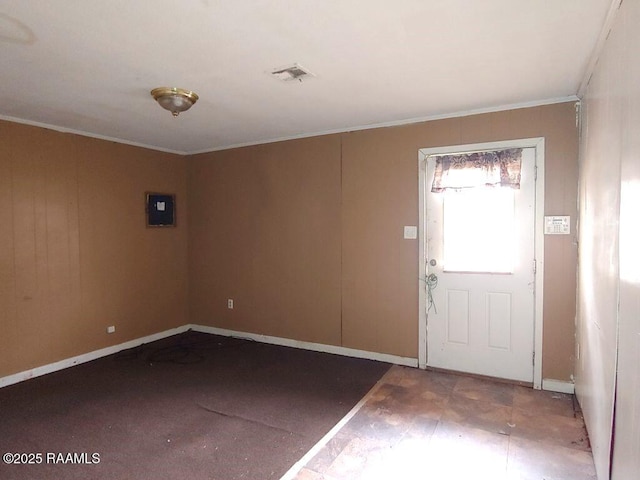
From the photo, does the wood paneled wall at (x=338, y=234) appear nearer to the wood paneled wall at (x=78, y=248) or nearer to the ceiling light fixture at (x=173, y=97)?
the wood paneled wall at (x=78, y=248)

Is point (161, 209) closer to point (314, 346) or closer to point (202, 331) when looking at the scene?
point (202, 331)

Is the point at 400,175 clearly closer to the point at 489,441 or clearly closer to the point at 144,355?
the point at 489,441

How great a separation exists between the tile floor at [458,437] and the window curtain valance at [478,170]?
5.88 feet

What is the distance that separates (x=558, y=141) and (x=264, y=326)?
362 cm

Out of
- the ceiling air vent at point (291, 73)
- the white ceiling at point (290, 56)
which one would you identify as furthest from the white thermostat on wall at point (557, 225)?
the ceiling air vent at point (291, 73)

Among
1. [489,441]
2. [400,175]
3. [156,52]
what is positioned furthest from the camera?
[400,175]

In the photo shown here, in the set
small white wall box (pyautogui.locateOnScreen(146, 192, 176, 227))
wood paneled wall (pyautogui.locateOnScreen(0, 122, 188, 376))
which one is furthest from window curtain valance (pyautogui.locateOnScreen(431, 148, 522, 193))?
wood paneled wall (pyautogui.locateOnScreen(0, 122, 188, 376))

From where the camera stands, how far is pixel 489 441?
98.1 inches

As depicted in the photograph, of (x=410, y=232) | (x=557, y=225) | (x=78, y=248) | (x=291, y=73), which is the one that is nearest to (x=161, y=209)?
(x=78, y=248)

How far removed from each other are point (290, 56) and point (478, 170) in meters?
2.00

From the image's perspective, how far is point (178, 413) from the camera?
2.89m

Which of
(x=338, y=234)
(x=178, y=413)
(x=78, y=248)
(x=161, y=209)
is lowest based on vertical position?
(x=178, y=413)

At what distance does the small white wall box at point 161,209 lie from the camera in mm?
4715

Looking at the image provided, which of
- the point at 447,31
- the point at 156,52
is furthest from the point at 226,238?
the point at 447,31
